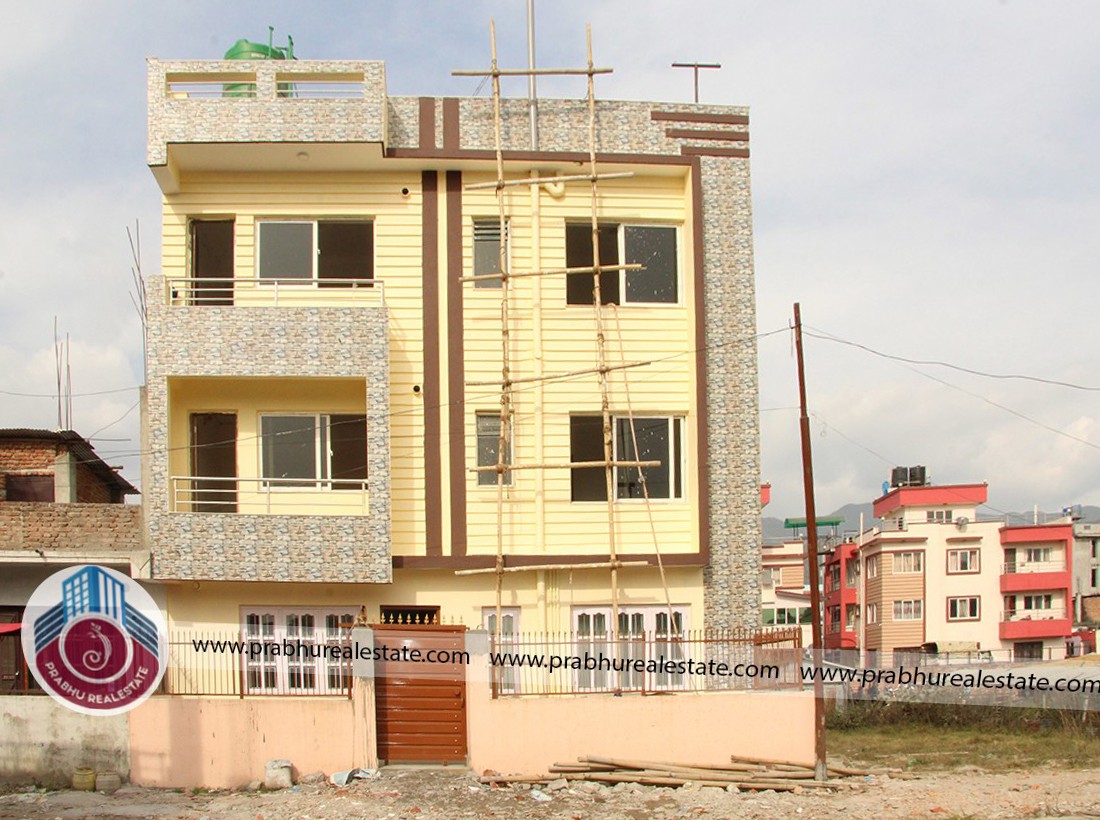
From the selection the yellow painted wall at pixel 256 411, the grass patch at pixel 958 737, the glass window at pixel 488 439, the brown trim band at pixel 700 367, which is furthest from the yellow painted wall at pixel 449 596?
the grass patch at pixel 958 737

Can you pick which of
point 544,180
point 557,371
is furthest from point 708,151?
point 557,371

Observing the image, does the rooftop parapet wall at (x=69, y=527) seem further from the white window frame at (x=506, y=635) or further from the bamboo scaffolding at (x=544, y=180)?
the bamboo scaffolding at (x=544, y=180)

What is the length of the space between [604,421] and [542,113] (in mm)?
5382

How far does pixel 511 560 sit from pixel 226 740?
5198 millimetres

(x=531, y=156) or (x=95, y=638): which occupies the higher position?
(x=531, y=156)

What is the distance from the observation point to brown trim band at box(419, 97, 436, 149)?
2017 centimetres

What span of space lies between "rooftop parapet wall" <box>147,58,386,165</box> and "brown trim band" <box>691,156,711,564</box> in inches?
211

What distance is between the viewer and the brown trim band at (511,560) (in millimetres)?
19625

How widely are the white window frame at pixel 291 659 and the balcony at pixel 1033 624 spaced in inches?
1943

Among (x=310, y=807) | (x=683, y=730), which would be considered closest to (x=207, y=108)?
(x=310, y=807)

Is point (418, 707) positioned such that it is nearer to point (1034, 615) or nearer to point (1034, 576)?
point (1034, 576)

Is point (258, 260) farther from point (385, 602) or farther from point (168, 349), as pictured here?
point (385, 602)

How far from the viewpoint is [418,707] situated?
59.6 feet

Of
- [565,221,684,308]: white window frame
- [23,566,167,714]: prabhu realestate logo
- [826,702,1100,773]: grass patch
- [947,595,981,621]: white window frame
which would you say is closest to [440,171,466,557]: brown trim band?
[565,221,684,308]: white window frame
